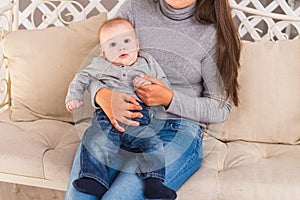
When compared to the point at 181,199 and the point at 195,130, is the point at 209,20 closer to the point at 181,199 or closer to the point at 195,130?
the point at 195,130

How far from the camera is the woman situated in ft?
4.39

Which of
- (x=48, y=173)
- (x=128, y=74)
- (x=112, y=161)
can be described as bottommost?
(x=48, y=173)

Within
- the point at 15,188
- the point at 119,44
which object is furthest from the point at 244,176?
the point at 15,188

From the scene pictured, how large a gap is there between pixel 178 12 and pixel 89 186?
0.55 m

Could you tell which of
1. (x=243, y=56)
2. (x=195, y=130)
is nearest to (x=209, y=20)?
(x=243, y=56)

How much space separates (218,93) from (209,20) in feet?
0.67

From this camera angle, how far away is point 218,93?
4.66 ft

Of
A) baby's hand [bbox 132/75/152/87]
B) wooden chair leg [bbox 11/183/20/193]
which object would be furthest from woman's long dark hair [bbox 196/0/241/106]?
wooden chair leg [bbox 11/183/20/193]

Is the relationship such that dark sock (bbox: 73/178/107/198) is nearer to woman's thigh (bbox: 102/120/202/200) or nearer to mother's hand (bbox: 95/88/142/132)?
woman's thigh (bbox: 102/120/202/200)

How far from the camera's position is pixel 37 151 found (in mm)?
1417

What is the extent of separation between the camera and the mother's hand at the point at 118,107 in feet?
4.12

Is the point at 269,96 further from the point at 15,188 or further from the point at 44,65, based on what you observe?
the point at 15,188

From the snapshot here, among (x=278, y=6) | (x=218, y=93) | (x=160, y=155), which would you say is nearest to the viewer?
(x=160, y=155)

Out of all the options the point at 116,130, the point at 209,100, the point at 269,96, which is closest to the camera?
the point at 116,130
